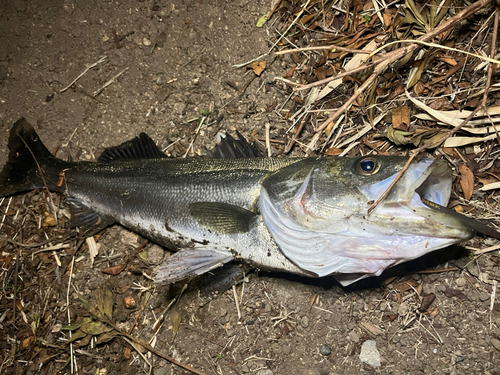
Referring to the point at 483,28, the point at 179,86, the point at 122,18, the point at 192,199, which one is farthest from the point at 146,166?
the point at 483,28

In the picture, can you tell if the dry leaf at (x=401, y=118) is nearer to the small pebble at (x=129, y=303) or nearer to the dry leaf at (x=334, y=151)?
the dry leaf at (x=334, y=151)

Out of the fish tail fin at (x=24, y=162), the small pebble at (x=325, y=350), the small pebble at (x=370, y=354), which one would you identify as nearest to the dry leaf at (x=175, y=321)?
the small pebble at (x=325, y=350)

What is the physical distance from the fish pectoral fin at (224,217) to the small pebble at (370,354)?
1493 millimetres

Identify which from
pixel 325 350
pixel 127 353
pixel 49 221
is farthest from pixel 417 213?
pixel 49 221

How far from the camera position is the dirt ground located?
300 cm

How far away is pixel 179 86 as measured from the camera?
380 cm

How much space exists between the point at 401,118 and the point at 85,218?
3.17m

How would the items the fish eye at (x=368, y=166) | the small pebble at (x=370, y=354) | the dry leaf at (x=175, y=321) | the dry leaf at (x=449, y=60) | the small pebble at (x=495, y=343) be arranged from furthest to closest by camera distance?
the dry leaf at (x=175, y=321), the dry leaf at (x=449, y=60), the small pebble at (x=370, y=354), the small pebble at (x=495, y=343), the fish eye at (x=368, y=166)

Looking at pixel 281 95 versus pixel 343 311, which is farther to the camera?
pixel 281 95

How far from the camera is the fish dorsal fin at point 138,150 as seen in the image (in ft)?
11.1

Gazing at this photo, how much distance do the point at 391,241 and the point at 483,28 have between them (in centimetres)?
214

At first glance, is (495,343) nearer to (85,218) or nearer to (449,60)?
(449,60)

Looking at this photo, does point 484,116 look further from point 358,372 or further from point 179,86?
point 179,86

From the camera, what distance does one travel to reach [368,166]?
236 centimetres
